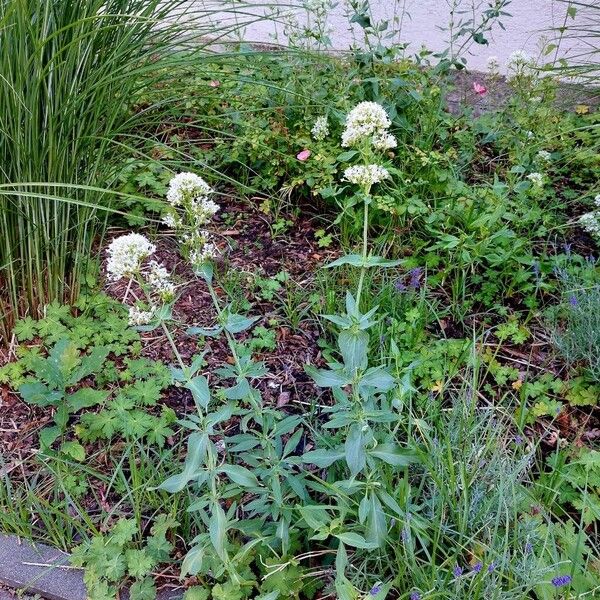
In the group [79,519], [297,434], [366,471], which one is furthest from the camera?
[79,519]

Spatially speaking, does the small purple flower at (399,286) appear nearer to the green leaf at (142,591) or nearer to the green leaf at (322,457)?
the green leaf at (322,457)

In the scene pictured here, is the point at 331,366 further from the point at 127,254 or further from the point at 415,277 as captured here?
the point at 415,277

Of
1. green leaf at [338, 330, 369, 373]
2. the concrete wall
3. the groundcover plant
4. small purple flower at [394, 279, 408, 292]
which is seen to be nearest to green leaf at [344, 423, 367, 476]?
the groundcover plant

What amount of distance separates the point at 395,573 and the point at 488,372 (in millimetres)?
775

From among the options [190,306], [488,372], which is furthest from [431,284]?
[190,306]

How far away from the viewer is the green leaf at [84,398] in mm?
1872

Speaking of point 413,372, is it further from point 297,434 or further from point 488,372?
point 297,434

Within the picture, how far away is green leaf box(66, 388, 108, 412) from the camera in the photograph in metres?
1.87

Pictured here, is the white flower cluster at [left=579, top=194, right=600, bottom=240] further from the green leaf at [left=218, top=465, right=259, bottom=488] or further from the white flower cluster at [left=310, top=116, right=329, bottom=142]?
the green leaf at [left=218, top=465, right=259, bottom=488]

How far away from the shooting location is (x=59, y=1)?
79.8 inches

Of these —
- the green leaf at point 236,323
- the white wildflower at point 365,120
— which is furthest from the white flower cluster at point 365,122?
the green leaf at point 236,323

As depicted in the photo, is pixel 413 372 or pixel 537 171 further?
pixel 537 171

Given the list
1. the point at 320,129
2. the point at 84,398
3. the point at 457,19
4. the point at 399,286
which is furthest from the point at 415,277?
the point at 457,19

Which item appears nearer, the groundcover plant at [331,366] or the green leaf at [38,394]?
the groundcover plant at [331,366]
